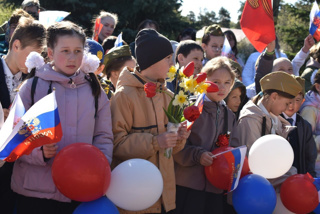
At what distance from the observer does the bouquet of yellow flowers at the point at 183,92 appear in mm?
2765

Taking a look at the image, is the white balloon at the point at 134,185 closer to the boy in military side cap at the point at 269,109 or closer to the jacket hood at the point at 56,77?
→ the jacket hood at the point at 56,77

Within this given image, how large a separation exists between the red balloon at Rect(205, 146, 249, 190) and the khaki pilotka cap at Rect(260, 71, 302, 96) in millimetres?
1178

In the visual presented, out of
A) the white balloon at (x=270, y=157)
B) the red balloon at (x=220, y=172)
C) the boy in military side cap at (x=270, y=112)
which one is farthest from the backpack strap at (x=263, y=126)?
the red balloon at (x=220, y=172)

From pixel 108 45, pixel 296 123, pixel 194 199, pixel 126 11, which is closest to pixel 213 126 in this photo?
pixel 194 199

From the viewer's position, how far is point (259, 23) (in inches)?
181

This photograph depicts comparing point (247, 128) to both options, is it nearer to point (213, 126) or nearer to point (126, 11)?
point (213, 126)

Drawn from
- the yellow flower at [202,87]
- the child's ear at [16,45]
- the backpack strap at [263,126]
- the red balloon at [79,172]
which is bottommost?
the backpack strap at [263,126]

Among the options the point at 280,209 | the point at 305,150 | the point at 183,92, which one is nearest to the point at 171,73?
the point at 183,92

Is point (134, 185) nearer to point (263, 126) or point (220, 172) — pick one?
point (220, 172)

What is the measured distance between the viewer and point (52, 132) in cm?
242

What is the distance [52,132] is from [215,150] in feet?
5.22

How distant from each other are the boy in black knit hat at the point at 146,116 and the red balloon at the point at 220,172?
1.20 ft

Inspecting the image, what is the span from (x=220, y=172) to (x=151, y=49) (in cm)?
123

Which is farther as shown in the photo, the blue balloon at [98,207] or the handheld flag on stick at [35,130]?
the blue balloon at [98,207]
